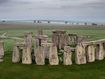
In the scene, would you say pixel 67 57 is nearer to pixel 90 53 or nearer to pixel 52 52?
pixel 52 52

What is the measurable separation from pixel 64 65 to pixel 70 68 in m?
0.80

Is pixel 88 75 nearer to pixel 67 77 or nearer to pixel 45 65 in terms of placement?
pixel 67 77

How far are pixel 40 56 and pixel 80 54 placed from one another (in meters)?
3.05

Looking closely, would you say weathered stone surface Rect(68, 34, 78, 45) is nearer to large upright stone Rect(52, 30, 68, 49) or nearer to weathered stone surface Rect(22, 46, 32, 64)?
large upright stone Rect(52, 30, 68, 49)

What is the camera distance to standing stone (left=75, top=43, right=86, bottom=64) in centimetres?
2802

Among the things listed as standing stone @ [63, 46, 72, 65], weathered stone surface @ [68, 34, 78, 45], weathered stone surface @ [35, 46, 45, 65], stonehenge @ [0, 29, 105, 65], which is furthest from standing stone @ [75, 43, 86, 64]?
weathered stone surface @ [68, 34, 78, 45]

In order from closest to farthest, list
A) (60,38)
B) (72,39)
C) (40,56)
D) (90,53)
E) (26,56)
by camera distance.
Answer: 1. (40,56)
2. (26,56)
3. (90,53)
4. (60,38)
5. (72,39)

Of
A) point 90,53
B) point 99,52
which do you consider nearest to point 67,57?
point 90,53

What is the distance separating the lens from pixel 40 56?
27.7m

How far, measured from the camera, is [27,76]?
1010 inches

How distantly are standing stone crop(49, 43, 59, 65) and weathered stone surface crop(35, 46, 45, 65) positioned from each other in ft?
1.98

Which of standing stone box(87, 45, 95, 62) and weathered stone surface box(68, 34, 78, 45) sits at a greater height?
weathered stone surface box(68, 34, 78, 45)

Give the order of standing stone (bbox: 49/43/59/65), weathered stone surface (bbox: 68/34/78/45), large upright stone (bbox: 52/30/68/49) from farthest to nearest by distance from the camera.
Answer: weathered stone surface (bbox: 68/34/78/45) → large upright stone (bbox: 52/30/68/49) → standing stone (bbox: 49/43/59/65)

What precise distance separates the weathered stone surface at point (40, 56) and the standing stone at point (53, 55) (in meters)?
0.60
